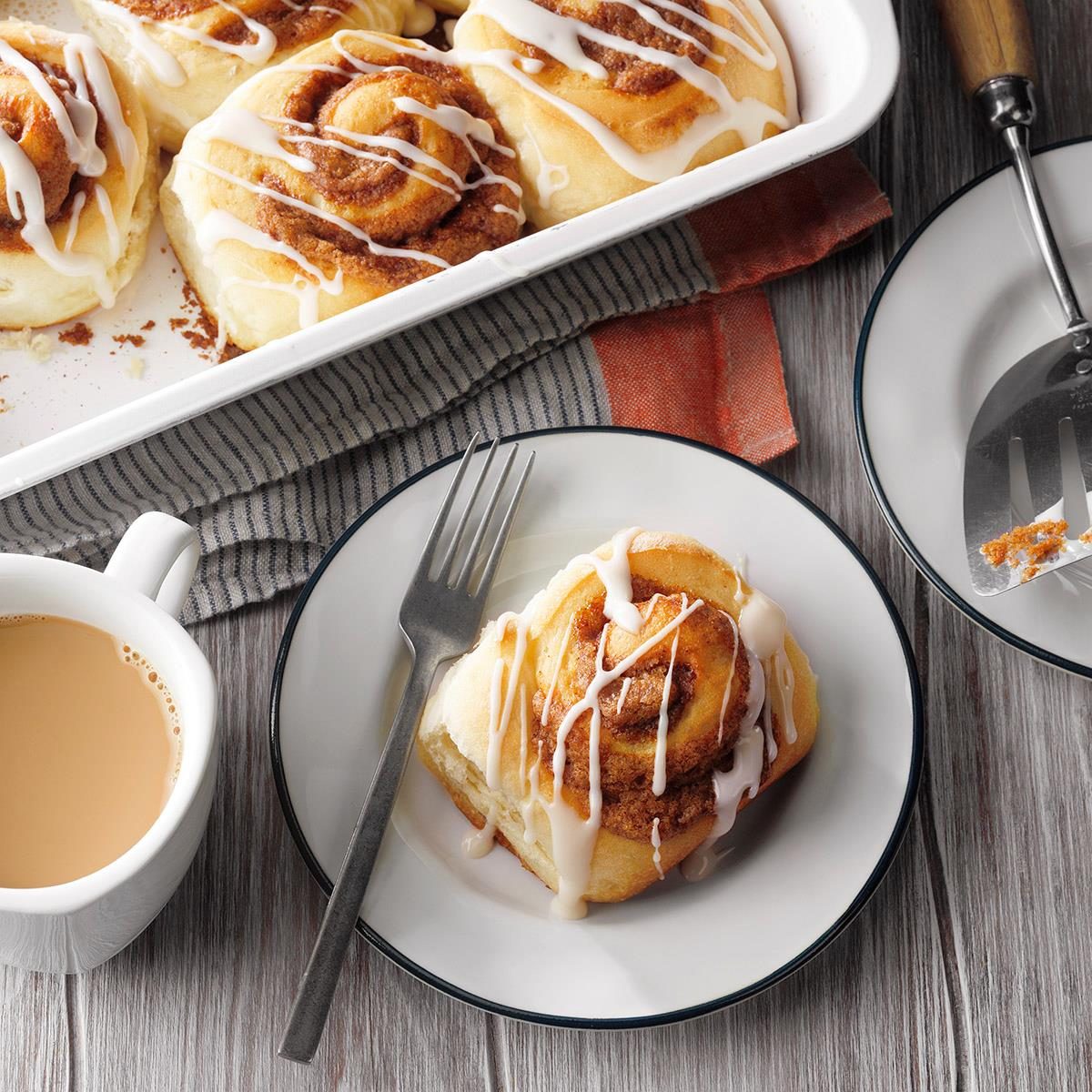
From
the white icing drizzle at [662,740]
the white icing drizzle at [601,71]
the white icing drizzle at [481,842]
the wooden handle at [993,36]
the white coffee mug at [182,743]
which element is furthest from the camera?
the wooden handle at [993,36]

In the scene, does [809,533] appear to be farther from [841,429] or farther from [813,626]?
[841,429]

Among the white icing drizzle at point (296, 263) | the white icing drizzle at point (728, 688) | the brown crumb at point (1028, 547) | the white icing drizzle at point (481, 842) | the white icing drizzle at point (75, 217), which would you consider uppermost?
the white icing drizzle at point (75, 217)

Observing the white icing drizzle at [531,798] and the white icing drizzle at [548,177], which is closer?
the white icing drizzle at [531,798]

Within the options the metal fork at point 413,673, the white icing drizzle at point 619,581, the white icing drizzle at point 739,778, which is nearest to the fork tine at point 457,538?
the metal fork at point 413,673

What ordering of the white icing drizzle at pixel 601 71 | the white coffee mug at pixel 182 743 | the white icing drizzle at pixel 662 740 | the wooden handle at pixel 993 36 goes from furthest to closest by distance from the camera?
1. the wooden handle at pixel 993 36
2. the white icing drizzle at pixel 601 71
3. the white icing drizzle at pixel 662 740
4. the white coffee mug at pixel 182 743

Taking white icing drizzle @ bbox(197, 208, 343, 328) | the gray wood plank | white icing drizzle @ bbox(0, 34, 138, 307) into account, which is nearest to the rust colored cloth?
white icing drizzle @ bbox(197, 208, 343, 328)

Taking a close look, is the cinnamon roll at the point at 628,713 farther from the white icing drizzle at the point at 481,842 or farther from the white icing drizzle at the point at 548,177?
the white icing drizzle at the point at 548,177

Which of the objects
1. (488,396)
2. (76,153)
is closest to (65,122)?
(76,153)

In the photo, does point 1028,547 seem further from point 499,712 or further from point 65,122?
point 65,122
